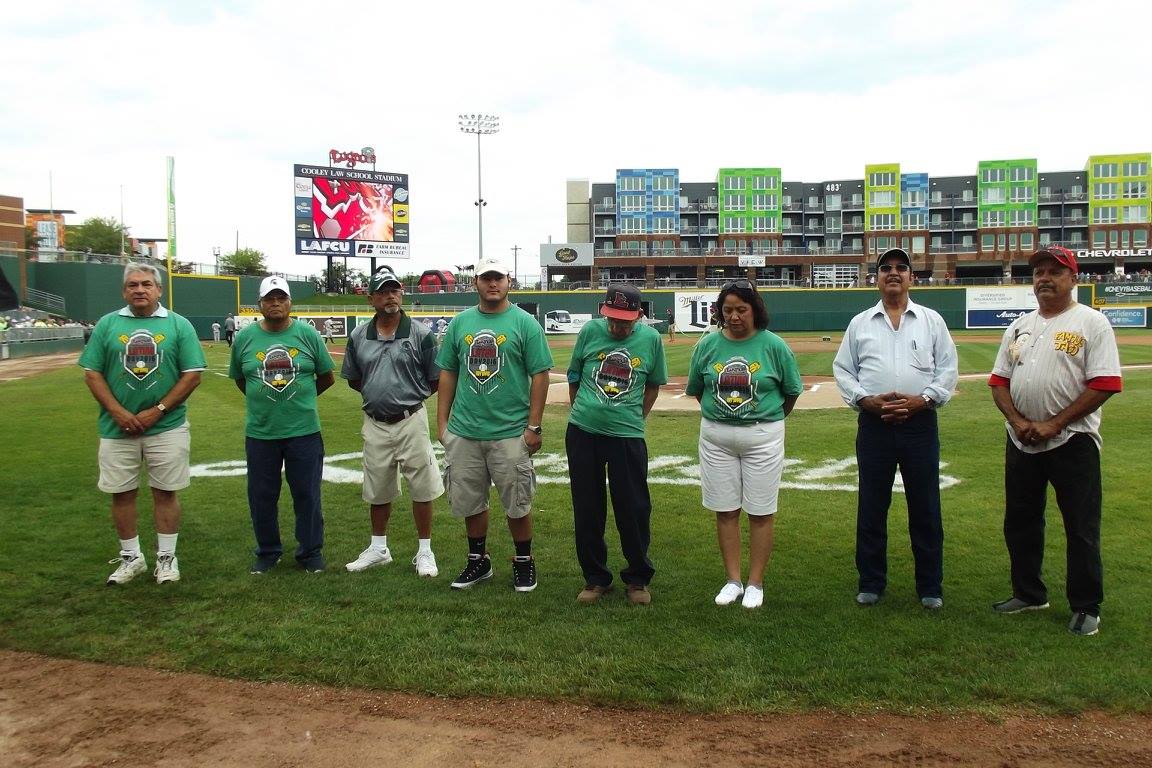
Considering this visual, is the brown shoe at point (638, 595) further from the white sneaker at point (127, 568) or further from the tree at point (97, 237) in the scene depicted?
the tree at point (97, 237)

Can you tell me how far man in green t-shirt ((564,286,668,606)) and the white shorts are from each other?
0.39 metres

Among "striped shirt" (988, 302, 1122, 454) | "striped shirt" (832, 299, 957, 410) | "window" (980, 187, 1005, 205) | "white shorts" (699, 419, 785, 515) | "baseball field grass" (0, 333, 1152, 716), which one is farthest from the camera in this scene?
"window" (980, 187, 1005, 205)

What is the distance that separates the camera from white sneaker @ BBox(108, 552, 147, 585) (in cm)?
536

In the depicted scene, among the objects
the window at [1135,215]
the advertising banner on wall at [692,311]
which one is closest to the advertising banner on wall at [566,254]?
the advertising banner on wall at [692,311]

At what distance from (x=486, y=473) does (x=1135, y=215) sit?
303 ft

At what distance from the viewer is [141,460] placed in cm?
546

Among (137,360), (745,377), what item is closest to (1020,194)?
(745,377)

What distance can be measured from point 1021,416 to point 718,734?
244 centimetres

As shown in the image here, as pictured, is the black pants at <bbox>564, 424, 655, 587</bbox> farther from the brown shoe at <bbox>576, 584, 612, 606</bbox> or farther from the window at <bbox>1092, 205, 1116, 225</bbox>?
the window at <bbox>1092, 205, 1116, 225</bbox>

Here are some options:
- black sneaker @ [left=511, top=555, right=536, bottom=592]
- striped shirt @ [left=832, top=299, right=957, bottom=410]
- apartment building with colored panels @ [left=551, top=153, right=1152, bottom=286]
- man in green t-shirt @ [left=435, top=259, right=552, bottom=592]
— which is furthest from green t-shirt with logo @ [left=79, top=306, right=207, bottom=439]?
apartment building with colored panels @ [left=551, top=153, right=1152, bottom=286]

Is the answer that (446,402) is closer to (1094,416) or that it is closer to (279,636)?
(279,636)

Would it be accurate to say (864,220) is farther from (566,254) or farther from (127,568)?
(127,568)

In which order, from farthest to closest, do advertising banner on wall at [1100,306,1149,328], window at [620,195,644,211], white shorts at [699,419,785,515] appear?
window at [620,195,644,211] < advertising banner on wall at [1100,306,1149,328] < white shorts at [699,419,785,515]

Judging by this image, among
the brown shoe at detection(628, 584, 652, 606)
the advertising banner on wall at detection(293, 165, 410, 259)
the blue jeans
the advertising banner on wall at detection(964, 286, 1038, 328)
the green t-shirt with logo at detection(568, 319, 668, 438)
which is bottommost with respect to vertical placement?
the brown shoe at detection(628, 584, 652, 606)
